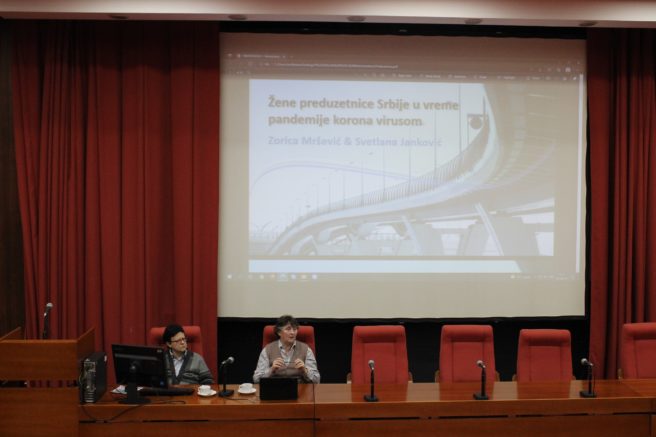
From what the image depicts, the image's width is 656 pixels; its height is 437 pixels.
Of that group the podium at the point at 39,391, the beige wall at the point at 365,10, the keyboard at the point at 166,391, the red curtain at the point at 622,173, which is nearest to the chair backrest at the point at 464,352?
the red curtain at the point at 622,173

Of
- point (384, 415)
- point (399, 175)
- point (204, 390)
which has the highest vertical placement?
point (399, 175)

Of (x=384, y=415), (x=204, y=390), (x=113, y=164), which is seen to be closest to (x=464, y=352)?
(x=384, y=415)

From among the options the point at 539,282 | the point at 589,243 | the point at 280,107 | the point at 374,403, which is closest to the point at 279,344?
the point at 374,403

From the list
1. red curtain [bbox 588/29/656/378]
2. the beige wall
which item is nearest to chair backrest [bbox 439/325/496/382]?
red curtain [bbox 588/29/656/378]

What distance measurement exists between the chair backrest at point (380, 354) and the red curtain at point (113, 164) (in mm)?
1459

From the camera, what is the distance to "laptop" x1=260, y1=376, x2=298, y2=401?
13.5 feet

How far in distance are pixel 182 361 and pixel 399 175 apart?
2.41 m

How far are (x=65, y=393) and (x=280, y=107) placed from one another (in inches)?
115

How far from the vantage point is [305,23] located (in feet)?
19.0

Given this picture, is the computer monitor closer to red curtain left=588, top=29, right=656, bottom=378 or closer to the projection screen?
the projection screen

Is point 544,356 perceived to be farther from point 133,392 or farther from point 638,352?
point 133,392

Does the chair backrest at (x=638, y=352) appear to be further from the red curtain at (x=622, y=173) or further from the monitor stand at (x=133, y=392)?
the monitor stand at (x=133, y=392)

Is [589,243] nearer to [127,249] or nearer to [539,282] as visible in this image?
[539,282]

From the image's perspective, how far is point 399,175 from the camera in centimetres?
594
